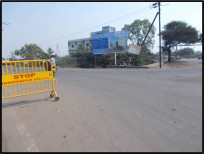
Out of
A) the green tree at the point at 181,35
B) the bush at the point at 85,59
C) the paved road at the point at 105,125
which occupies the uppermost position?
the green tree at the point at 181,35

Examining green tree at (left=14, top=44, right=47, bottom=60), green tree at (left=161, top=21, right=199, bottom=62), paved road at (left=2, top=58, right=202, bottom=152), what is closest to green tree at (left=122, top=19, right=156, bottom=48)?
green tree at (left=161, top=21, right=199, bottom=62)

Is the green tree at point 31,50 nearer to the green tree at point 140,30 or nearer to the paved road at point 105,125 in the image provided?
the green tree at point 140,30

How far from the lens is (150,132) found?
3.33 metres

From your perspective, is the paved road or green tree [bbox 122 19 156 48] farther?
green tree [bbox 122 19 156 48]

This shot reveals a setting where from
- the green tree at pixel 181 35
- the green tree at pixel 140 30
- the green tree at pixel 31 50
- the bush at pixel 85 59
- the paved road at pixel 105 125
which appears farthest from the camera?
the green tree at pixel 31 50

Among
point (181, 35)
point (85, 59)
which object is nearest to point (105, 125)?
point (181, 35)

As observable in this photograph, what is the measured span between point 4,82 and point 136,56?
2280 cm

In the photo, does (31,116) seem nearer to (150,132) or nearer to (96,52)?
(150,132)

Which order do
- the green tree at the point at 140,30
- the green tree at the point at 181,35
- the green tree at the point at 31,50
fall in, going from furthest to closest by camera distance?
the green tree at the point at 31,50 < the green tree at the point at 140,30 < the green tree at the point at 181,35

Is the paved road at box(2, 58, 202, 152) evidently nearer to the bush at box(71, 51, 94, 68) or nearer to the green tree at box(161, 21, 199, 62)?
the green tree at box(161, 21, 199, 62)

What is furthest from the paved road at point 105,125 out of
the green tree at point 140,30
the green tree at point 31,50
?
the green tree at point 31,50

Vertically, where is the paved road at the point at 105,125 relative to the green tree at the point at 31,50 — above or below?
below

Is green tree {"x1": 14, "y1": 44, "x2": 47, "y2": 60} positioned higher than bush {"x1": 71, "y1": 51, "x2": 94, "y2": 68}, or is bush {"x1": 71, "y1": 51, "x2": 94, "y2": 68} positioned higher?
green tree {"x1": 14, "y1": 44, "x2": 47, "y2": 60}

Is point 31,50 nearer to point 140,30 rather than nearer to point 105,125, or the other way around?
point 140,30
